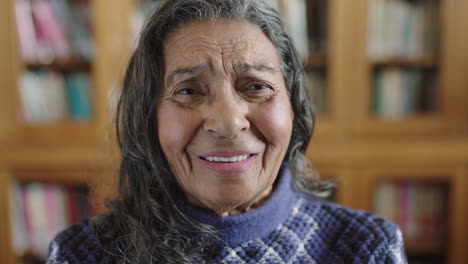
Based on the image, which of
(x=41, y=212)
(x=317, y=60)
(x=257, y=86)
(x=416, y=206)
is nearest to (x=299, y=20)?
(x=317, y=60)

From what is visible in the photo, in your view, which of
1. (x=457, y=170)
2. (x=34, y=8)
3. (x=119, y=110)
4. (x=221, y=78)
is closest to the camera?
(x=221, y=78)

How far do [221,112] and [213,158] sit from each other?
9cm

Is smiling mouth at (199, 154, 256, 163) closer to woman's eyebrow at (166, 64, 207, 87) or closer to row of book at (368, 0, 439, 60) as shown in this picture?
woman's eyebrow at (166, 64, 207, 87)

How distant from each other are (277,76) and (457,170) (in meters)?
1.57

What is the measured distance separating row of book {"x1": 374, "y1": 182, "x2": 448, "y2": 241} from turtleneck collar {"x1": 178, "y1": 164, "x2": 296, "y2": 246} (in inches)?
55.5

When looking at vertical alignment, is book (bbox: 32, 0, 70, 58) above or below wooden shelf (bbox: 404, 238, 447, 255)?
above

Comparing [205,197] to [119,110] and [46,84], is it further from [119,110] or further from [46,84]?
[46,84]

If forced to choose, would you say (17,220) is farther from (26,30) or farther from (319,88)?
(319,88)

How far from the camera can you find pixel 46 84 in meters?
2.47

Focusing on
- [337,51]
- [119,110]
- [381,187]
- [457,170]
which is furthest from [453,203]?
[119,110]

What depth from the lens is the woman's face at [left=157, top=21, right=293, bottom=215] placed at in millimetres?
880

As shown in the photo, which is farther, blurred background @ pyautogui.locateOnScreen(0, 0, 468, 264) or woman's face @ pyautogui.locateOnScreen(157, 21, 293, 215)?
blurred background @ pyautogui.locateOnScreen(0, 0, 468, 264)

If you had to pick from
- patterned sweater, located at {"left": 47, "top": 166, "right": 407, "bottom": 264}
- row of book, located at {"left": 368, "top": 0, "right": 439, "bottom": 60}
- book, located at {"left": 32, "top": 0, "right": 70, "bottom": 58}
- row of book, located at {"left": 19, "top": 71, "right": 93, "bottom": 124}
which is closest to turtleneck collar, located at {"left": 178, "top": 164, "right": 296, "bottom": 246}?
patterned sweater, located at {"left": 47, "top": 166, "right": 407, "bottom": 264}

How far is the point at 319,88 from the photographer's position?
7.75 ft
